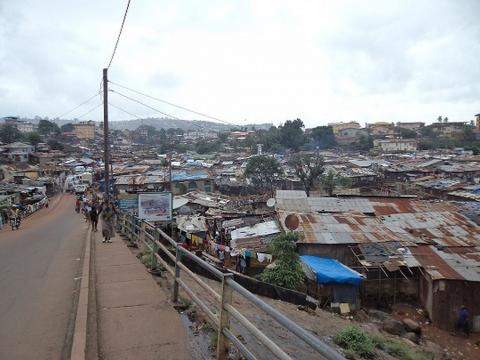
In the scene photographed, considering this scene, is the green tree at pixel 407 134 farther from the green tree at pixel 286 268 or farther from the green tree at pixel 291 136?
the green tree at pixel 286 268

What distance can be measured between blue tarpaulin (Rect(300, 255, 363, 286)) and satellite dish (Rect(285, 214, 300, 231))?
2.64 m

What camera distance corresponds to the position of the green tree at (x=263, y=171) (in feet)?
168

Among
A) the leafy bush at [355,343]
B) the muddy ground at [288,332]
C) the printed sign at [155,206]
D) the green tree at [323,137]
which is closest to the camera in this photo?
the muddy ground at [288,332]

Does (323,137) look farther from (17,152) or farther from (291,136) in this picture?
(17,152)

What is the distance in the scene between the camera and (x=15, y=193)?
43.1 metres

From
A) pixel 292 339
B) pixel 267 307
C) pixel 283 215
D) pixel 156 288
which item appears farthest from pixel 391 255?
pixel 267 307

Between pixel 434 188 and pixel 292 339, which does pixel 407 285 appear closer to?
pixel 292 339

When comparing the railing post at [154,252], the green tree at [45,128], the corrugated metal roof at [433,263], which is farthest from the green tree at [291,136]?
the railing post at [154,252]

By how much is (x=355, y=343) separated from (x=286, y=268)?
307 inches

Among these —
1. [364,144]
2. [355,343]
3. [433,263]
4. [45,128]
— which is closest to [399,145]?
[364,144]

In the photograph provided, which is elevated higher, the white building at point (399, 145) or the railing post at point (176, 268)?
the white building at point (399, 145)

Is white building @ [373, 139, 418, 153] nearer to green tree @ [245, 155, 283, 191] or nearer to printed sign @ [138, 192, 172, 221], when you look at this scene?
green tree @ [245, 155, 283, 191]

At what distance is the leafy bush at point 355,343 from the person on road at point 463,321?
8.35m

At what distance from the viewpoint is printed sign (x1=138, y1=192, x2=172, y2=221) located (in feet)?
52.3
